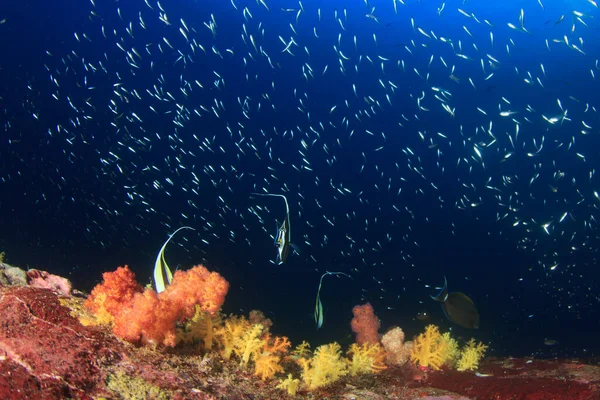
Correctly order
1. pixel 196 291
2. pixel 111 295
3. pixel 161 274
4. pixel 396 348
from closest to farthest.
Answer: pixel 161 274 → pixel 111 295 → pixel 196 291 → pixel 396 348

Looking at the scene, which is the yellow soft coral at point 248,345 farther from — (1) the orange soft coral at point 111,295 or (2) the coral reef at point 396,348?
(2) the coral reef at point 396,348

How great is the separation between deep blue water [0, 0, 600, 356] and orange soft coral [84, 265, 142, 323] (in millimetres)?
22604

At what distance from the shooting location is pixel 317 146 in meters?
45.9

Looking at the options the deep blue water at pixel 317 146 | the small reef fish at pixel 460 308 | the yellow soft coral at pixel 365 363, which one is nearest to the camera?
the yellow soft coral at pixel 365 363

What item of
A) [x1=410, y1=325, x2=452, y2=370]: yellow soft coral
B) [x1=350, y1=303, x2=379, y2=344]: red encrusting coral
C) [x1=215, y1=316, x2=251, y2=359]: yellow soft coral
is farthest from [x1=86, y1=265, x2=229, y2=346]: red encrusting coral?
[x1=350, y1=303, x2=379, y2=344]: red encrusting coral

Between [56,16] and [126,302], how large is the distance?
144 ft

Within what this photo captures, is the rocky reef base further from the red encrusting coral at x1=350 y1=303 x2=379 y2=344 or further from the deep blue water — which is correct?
the deep blue water

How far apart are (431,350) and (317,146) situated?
41.1m

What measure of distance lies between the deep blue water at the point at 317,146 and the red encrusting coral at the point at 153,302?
2251 cm

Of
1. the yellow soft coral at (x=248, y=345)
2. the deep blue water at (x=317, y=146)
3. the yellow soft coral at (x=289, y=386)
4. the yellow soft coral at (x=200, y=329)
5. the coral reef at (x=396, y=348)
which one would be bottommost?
the yellow soft coral at (x=289, y=386)

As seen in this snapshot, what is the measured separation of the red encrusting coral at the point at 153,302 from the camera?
10.1 feet

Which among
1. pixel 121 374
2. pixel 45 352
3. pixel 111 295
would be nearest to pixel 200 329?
pixel 111 295

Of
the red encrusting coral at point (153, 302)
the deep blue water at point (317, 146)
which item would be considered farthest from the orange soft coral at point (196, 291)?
the deep blue water at point (317, 146)

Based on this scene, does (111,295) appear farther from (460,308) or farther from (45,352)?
(460,308)
